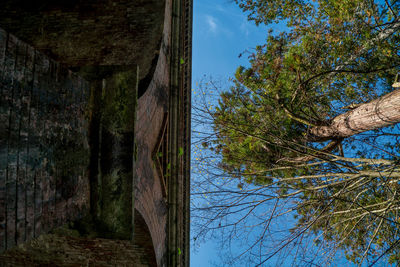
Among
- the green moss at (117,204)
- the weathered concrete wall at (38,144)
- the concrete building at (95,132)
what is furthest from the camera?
the green moss at (117,204)

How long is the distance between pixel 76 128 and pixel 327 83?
6.91 meters

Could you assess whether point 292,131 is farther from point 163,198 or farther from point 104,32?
point 104,32

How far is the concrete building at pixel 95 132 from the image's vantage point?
1846 mm

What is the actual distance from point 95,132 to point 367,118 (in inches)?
197

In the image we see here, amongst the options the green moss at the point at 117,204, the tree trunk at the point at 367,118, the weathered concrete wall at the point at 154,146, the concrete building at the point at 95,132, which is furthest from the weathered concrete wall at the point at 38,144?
the tree trunk at the point at 367,118

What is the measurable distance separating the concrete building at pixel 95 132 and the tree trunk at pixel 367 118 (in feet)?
12.0

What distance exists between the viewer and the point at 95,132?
2.60 m

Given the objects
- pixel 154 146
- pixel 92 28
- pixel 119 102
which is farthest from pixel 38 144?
pixel 92 28

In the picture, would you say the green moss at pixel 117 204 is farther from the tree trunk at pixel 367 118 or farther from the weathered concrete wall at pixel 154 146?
the tree trunk at pixel 367 118

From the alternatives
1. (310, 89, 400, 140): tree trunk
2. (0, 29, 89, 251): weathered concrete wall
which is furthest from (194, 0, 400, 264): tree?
(0, 29, 89, 251): weathered concrete wall

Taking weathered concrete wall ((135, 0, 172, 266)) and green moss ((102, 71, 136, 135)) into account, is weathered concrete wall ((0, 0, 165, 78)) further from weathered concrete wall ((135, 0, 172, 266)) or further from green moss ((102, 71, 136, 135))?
green moss ((102, 71, 136, 135))

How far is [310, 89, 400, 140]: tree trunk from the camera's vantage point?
418 cm

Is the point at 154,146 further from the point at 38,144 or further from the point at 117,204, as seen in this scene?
the point at 38,144

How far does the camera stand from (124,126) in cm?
262
